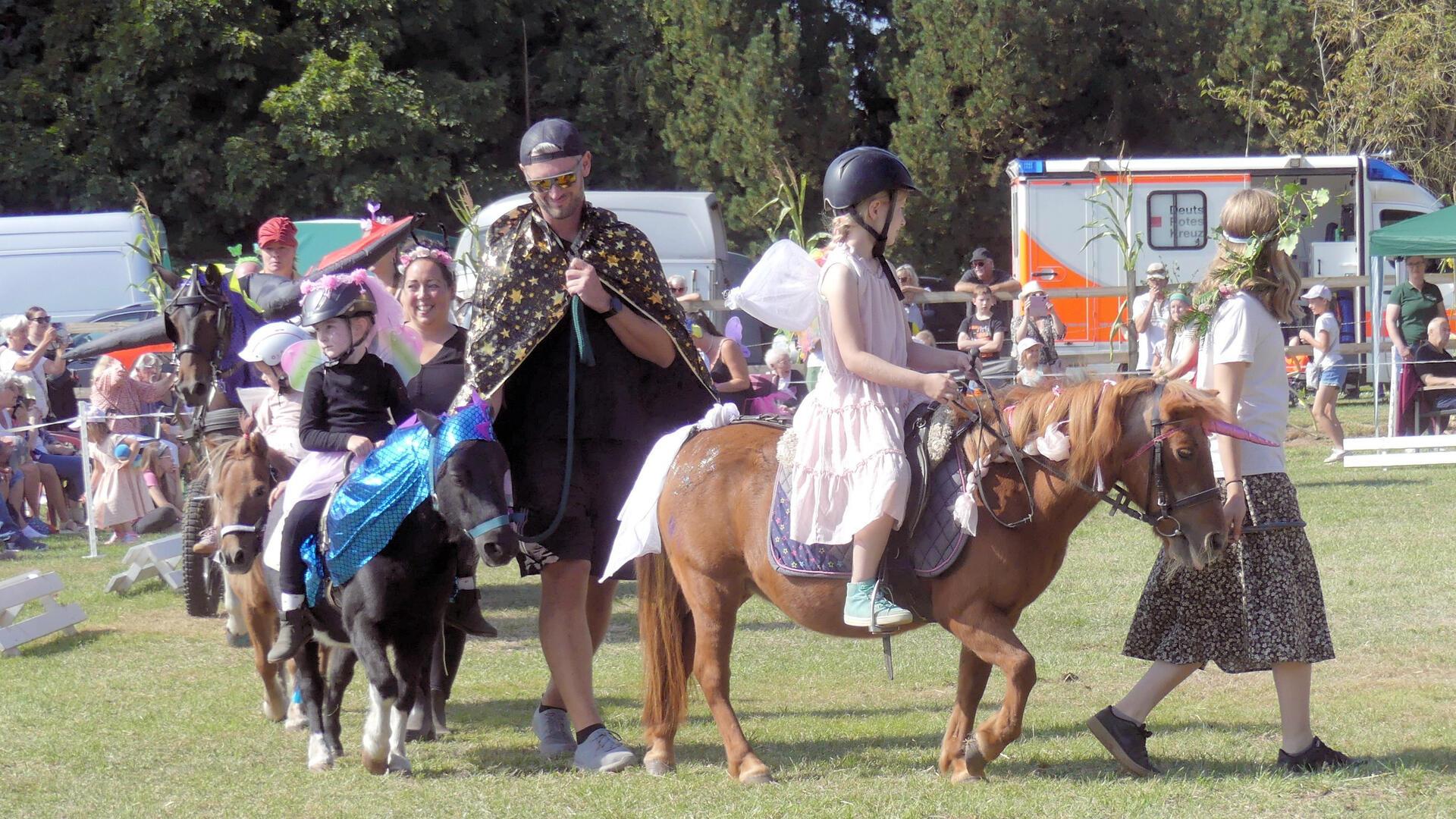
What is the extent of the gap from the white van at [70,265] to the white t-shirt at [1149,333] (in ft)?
40.0

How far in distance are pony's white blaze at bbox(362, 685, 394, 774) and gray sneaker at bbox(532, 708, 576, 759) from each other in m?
0.71

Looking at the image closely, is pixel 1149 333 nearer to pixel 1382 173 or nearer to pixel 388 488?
pixel 1382 173

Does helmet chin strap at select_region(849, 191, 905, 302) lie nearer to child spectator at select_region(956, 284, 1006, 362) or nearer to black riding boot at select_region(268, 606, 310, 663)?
black riding boot at select_region(268, 606, 310, 663)

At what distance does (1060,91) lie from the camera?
1017 inches

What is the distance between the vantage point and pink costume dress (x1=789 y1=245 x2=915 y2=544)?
5.01m

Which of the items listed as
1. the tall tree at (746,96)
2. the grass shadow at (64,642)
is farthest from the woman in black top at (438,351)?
the tall tree at (746,96)

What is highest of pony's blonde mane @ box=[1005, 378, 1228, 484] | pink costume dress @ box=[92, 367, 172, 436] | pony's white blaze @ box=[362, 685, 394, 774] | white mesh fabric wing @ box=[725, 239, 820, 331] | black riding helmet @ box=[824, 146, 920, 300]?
black riding helmet @ box=[824, 146, 920, 300]

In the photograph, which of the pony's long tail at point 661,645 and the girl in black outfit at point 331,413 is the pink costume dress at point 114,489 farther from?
the pony's long tail at point 661,645

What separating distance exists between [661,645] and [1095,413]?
1870mm

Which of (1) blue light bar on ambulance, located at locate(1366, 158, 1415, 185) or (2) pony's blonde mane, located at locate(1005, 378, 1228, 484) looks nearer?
(2) pony's blonde mane, located at locate(1005, 378, 1228, 484)

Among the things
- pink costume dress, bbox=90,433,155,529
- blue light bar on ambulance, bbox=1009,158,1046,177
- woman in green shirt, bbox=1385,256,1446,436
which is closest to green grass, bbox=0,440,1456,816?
pink costume dress, bbox=90,433,155,529

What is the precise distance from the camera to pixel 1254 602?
17.3ft

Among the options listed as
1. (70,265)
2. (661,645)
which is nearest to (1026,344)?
(661,645)

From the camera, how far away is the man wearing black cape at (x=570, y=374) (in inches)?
224
